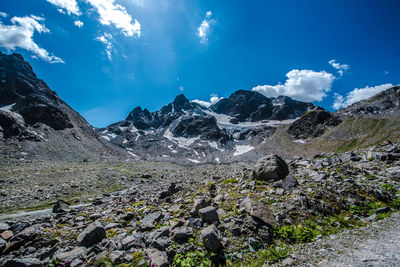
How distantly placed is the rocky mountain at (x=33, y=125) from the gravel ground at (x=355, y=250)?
7844 cm

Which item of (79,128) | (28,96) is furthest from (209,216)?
(28,96)

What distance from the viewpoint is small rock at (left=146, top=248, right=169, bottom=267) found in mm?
5048

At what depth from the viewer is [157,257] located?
5340mm

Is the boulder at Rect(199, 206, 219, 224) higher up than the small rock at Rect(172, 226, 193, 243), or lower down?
higher up

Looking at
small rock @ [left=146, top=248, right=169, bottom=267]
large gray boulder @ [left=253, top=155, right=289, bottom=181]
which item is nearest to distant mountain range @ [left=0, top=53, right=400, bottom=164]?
small rock @ [left=146, top=248, right=169, bottom=267]

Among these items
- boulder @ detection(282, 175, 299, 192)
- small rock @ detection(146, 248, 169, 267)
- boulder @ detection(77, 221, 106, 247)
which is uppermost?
boulder @ detection(282, 175, 299, 192)

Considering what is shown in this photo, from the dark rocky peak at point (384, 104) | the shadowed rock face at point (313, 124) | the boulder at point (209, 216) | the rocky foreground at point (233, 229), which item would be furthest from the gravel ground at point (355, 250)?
the dark rocky peak at point (384, 104)

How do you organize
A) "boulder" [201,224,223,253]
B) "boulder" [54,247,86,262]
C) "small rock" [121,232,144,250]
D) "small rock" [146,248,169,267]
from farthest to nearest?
1. "small rock" [121,232,144,250]
2. "boulder" [54,247,86,262]
3. "boulder" [201,224,223,253]
4. "small rock" [146,248,169,267]

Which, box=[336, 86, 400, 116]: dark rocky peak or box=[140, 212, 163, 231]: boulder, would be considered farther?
box=[336, 86, 400, 116]: dark rocky peak

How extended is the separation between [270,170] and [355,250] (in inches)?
257

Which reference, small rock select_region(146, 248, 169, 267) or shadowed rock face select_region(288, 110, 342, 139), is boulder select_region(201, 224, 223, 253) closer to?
A: small rock select_region(146, 248, 169, 267)

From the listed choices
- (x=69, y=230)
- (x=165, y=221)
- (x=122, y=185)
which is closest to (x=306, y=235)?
(x=165, y=221)

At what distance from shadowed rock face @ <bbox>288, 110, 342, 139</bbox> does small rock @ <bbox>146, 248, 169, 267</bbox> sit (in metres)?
153

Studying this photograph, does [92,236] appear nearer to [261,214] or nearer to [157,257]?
[157,257]
